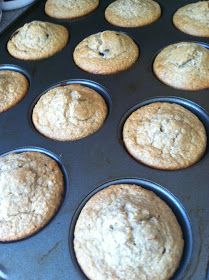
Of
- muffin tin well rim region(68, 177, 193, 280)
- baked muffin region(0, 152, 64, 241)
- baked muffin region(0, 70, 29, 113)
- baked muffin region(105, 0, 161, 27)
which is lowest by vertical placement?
muffin tin well rim region(68, 177, 193, 280)

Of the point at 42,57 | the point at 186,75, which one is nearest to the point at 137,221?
the point at 186,75

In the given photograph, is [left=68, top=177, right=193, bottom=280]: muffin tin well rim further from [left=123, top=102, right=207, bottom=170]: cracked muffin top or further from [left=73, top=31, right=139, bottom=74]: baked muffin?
[left=73, top=31, right=139, bottom=74]: baked muffin

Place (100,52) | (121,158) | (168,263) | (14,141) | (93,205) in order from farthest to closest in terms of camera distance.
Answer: (100,52), (14,141), (121,158), (93,205), (168,263)

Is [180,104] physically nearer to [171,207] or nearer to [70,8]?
[171,207]

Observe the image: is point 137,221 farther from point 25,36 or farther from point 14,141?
point 25,36

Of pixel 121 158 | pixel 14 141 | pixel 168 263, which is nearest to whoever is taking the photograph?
pixel 168 263

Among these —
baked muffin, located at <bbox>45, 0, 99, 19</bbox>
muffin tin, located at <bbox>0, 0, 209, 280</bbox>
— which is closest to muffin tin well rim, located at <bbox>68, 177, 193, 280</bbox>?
muffin tin, located at <bbox>0, 0, 209, 280</bbox>

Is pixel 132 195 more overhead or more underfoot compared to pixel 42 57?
more underfoot
